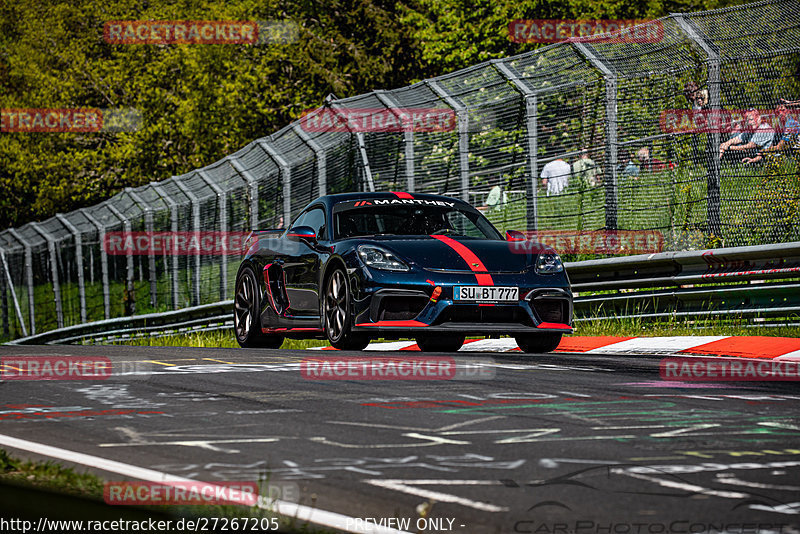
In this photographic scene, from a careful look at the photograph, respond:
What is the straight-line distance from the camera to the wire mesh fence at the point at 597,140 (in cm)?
1145

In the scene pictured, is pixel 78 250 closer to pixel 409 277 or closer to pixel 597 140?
pixel 597 140

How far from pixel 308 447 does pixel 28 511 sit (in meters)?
1.58

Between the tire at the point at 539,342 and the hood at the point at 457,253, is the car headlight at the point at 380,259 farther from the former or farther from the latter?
the tire at the point at 539,342

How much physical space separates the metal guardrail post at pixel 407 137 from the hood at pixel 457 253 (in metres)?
5.06

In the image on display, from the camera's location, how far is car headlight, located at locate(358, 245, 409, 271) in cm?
1000

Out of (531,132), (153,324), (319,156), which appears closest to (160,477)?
(531,132)

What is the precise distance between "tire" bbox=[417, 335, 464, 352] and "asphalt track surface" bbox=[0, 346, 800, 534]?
3.25 metres

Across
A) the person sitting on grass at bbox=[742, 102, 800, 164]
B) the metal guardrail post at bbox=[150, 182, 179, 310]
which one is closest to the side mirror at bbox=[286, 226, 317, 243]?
the person sitting on grass at bbox=[742, 102, 800, 164]

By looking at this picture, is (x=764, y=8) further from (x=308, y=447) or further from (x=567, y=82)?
(x=308, y=447)

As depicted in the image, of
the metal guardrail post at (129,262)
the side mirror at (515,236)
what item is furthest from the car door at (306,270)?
the metal guardrail post at (129,262)

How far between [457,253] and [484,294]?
48 centimetres

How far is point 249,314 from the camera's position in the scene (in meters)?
12.8

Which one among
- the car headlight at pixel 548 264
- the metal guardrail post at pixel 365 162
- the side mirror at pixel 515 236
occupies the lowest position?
the car headlight at pixel 548 264

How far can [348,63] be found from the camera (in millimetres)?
39625
